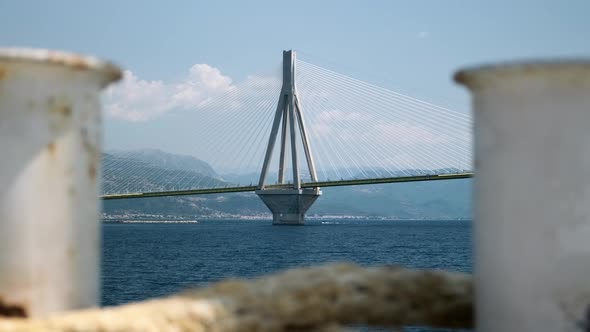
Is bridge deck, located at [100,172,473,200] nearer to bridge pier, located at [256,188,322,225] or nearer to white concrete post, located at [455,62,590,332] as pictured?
bridge pier, located at [256,188,322,225]

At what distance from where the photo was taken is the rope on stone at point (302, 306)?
4.22 ft

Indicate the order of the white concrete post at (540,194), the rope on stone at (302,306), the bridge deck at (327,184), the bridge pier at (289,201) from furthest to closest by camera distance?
the bridge pier at (289,201) → the bridge deck at (327,184) → the white concrete post at (540,194) → the rope on stone at (302,306)

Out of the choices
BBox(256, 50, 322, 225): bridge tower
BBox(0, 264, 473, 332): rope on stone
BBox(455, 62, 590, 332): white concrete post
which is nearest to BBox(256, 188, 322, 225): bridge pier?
BBox(256, 50, 322, 225): bridge tower

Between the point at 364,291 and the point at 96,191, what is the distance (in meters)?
0.61

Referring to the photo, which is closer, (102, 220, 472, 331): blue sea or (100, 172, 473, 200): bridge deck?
(102, 220, 472, 331): blue sea

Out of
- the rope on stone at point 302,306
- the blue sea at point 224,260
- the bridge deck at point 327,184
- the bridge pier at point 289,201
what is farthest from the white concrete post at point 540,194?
the bridge pier at point 289,201

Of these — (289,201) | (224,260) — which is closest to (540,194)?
(224,260)

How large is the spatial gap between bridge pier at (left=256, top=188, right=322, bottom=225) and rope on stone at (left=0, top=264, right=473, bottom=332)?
5342 cm

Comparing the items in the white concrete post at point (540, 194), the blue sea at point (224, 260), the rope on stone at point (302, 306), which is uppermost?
the white concrete post at point (540, 194)

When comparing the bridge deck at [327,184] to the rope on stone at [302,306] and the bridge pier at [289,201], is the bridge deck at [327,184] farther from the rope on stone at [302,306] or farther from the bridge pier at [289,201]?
the rope on stone at [302,306]

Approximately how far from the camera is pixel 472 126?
159 cm

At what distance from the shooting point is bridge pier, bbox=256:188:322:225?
183 feet

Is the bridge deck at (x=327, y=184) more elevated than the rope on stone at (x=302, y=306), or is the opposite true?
the bridge deck at (x=327, y=184)

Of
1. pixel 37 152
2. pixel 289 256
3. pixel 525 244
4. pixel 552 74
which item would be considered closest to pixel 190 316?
pixel 37 152
